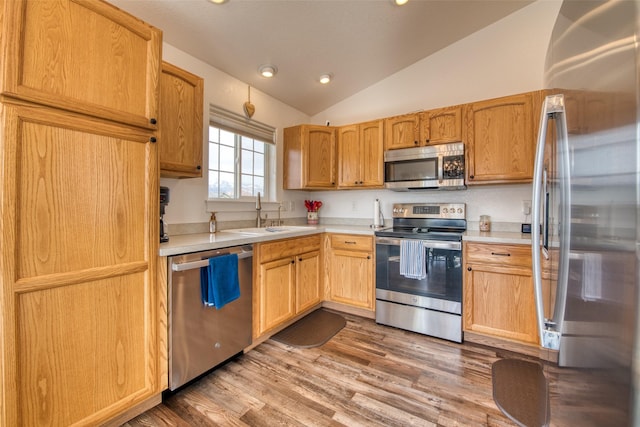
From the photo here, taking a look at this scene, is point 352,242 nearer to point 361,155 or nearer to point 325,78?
point 361,155

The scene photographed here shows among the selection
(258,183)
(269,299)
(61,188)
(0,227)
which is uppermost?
(258,183)

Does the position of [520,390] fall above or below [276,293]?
below

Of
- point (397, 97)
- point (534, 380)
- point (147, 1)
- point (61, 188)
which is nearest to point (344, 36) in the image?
point (397, 97)

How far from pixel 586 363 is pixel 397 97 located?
326 cm

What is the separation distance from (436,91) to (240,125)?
87.8 inches

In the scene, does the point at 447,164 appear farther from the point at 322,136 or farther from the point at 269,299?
the point at 269,299

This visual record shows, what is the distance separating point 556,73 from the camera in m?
0.90

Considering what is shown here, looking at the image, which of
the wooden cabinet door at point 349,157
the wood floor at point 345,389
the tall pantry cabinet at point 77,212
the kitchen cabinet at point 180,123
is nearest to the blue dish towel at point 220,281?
the tall pantry cabinet at point 77,212

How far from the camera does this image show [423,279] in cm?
250

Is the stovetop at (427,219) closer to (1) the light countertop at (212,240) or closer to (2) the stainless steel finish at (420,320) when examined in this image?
(1) the light countertop at (212,240)

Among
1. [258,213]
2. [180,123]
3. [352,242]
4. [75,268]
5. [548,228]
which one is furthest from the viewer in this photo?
[258,213]

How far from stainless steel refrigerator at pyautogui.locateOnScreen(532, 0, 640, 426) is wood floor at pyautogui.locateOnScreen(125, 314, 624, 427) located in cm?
98

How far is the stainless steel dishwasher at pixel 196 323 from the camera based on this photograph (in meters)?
1.62

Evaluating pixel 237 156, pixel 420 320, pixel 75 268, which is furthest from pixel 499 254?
pixel 75 268
